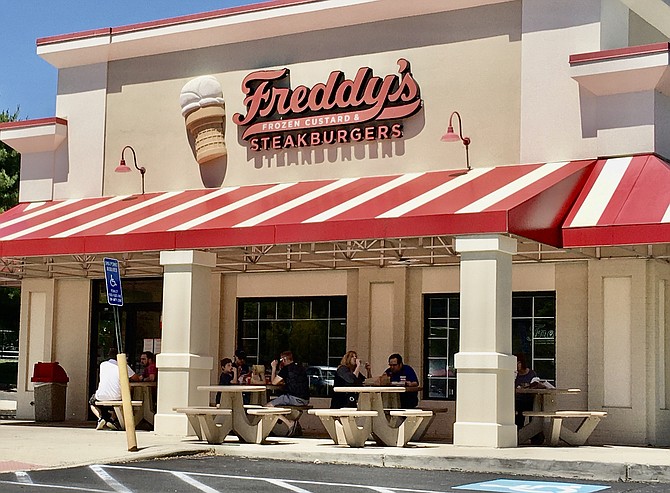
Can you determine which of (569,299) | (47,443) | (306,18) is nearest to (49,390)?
(47,443)

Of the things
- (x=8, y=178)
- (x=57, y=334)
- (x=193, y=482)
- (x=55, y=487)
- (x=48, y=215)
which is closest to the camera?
(x=55, y=487)

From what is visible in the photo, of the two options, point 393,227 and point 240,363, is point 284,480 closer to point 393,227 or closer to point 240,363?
point 393,227

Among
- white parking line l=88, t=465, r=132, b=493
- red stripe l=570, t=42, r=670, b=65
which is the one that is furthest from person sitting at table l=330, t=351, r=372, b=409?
red stripe l=570, t=42, r=670, b=65

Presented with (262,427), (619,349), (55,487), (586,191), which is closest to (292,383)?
(262,427)

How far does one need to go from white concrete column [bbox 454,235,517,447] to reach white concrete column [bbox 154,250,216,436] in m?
4.48

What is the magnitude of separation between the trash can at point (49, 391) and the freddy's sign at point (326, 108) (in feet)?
19.7

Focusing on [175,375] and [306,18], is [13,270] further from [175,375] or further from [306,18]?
[306,18]

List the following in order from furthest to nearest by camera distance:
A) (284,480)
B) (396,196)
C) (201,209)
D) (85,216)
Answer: (85,216) → (201,209) → (396,196) → (284,480)

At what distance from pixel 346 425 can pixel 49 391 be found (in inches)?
338

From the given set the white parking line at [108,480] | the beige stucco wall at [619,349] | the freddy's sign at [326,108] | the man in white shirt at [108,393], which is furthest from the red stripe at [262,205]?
the white parking line at [108,480]

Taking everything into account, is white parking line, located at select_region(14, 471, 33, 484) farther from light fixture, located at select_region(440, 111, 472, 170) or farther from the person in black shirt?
light fixture, located at select_region(440, 111, 472, 170)

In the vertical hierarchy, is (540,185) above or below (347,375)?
above

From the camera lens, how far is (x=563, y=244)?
15.9 metres

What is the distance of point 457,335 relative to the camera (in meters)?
19.6
